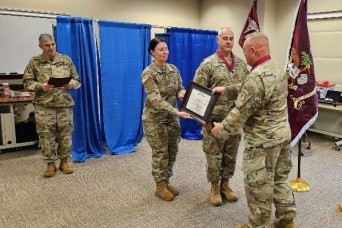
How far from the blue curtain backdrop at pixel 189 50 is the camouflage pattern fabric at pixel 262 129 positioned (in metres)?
2.94

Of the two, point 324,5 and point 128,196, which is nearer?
point 128,196

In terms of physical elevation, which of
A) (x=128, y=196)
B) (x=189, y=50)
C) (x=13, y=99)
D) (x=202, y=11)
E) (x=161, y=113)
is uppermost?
(x=202, y=11)

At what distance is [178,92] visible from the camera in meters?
2.96

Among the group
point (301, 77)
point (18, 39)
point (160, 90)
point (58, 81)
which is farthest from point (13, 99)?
point (301, 77)

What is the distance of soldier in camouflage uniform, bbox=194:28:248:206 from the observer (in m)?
2.66

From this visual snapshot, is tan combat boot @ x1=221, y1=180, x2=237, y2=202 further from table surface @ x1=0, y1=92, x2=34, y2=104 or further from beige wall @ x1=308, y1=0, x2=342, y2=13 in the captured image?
beige wall @ x1=308, y1=0, x2=342, y2=13

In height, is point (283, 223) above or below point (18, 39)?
below

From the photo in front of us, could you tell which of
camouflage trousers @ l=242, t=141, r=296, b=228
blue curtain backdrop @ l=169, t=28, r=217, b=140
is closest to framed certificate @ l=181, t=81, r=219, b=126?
camouflage trousers @ l=242, t=141, r=296, b=228

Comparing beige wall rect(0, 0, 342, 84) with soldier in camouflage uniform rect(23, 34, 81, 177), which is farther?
beige wall rect(0, 0, 342, 84)

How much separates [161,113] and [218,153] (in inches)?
24.5

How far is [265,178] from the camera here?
2.09 metres

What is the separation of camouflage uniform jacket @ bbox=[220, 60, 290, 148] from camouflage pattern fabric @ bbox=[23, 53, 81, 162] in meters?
2.08

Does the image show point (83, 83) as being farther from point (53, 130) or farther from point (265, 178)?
point (265, 178)

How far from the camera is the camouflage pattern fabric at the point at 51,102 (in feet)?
11.1
